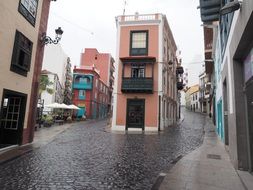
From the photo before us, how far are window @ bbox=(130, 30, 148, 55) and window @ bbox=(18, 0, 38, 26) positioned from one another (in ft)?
42.6

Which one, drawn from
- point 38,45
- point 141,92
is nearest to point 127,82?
point 141,92

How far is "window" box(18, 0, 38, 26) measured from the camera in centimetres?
938

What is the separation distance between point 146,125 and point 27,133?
1264 cm

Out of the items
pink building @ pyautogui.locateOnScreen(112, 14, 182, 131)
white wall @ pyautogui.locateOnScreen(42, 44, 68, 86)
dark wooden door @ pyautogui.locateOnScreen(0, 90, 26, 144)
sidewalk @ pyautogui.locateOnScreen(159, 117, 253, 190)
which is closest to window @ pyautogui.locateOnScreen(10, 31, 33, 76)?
dark wooden door @ pyautogui.locateOnScreen(0, 90, 26, 144)

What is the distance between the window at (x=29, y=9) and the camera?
30.8ft

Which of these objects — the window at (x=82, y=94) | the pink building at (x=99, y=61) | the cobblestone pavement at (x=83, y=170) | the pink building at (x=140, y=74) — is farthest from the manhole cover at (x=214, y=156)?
the pink building at (x=99, y=61)

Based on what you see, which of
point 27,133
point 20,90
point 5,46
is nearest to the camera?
point 5,46

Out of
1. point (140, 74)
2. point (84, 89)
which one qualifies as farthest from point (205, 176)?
point (84, 89)

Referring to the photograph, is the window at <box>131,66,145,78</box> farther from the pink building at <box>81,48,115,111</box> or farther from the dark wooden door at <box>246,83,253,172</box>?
the pink building at <box>81,48,115,111</box>

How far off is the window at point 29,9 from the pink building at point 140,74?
12268 millimetres

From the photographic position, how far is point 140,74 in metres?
22.4

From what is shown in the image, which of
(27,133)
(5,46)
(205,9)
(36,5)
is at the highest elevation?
(36,5)

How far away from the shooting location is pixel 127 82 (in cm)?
2194

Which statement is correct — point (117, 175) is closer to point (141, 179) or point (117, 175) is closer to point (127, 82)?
point (141, 179)
